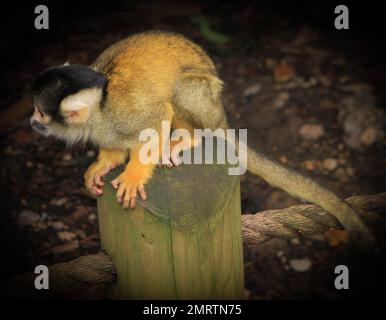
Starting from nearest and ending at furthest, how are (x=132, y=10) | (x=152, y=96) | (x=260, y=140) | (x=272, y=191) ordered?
(x=152, y=96)
(x=272, y=191)
(x=260, y=140)
(x=132, y=10)

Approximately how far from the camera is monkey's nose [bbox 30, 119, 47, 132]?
7.78ft

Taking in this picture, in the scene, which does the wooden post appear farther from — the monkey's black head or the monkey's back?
the monkey's back

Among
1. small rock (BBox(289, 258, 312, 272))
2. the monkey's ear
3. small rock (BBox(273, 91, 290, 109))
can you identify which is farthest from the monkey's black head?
small rock (BBox(273, 91, 290, 109))

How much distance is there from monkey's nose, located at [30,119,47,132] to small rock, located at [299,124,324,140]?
231 cm

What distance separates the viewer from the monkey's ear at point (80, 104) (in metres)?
2.26

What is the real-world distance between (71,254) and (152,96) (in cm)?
141

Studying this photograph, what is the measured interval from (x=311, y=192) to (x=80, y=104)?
1020mm

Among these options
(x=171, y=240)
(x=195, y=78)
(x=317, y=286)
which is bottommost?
→ (x=317, y=286)

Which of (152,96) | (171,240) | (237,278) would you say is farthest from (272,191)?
(171,240)

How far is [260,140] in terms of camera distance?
4.16 meters

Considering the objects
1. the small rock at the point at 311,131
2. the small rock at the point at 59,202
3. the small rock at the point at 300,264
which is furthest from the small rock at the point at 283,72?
the small rock at the point at 59,202

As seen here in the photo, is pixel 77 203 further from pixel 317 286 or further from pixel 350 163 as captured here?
pixel 350 163

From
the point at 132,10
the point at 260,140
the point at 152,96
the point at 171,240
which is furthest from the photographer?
the point at 132,10

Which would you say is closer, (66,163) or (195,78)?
(195,78)
